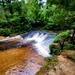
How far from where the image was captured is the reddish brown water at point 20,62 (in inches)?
332

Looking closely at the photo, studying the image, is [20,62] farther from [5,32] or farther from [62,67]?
[5,32]

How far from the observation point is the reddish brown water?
8445 mm

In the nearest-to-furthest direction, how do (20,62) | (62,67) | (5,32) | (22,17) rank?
(62,67), (20,62), (5,32), (22,17)

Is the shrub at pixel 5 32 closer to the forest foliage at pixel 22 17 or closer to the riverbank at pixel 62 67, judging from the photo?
the forest foliage at pixel 22 17

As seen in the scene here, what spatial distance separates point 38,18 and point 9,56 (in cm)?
1343

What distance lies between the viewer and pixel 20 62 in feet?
32.1

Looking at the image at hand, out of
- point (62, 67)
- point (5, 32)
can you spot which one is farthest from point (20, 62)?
point (5, 32)

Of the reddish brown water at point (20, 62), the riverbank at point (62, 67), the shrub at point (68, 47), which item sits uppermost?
the riverbank at point (62, 67)

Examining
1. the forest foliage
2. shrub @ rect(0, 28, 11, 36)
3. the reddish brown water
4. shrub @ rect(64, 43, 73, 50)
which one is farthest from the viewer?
the forest foliage

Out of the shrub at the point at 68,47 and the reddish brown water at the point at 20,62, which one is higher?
the shrub at the point at 68,47

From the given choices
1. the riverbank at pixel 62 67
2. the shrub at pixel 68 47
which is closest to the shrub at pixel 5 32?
the shrub at pixel 68 47

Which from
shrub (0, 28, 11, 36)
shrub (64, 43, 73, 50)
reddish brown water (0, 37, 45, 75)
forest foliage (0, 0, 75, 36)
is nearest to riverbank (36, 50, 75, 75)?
shrub (64, 43, 73, 50)

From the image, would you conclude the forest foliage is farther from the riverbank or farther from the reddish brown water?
the riverbank

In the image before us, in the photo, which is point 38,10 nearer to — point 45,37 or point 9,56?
point 45,37
